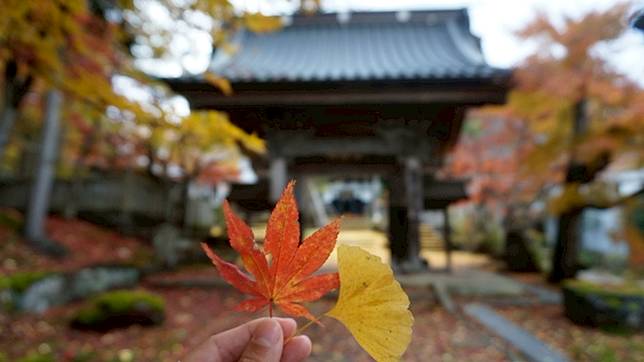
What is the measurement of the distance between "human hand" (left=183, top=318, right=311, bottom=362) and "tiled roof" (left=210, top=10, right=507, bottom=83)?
4.31m

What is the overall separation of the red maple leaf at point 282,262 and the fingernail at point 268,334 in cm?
8

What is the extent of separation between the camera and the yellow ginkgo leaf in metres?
0.36

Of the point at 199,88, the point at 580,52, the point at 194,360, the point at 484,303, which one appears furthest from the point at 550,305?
the point at 194,360

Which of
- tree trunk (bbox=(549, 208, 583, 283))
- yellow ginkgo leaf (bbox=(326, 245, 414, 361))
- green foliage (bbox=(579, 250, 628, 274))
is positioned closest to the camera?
yellow ginkgo leaf (bbox=(326, 245, 414, 361))

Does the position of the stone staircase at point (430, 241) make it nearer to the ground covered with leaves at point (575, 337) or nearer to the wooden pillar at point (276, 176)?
the ground covered with leaves at point (575, 337)

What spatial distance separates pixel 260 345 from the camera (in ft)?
1.52

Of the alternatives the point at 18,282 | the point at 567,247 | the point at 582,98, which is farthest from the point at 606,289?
the point at 18,282

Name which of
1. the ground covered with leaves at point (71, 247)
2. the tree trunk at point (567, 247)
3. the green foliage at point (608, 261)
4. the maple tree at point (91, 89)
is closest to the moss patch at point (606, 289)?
the tree trunk at point (567, 247)

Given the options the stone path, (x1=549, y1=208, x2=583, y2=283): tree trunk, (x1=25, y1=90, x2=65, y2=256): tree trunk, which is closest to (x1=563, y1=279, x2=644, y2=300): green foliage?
the stone path

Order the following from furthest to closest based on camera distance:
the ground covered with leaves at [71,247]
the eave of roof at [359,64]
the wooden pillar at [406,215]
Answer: the ground covered with leaves at [71,247], the wooden pillar at [406,215], the eave of roof at [359,64]

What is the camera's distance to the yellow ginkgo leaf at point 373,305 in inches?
14.2

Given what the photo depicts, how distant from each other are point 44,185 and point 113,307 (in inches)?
Result: 155

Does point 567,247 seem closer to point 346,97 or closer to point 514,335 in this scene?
point 514,335

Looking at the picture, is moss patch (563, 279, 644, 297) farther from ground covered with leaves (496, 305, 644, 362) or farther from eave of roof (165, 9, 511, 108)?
eave of roof (165, 9, 511, 108)
